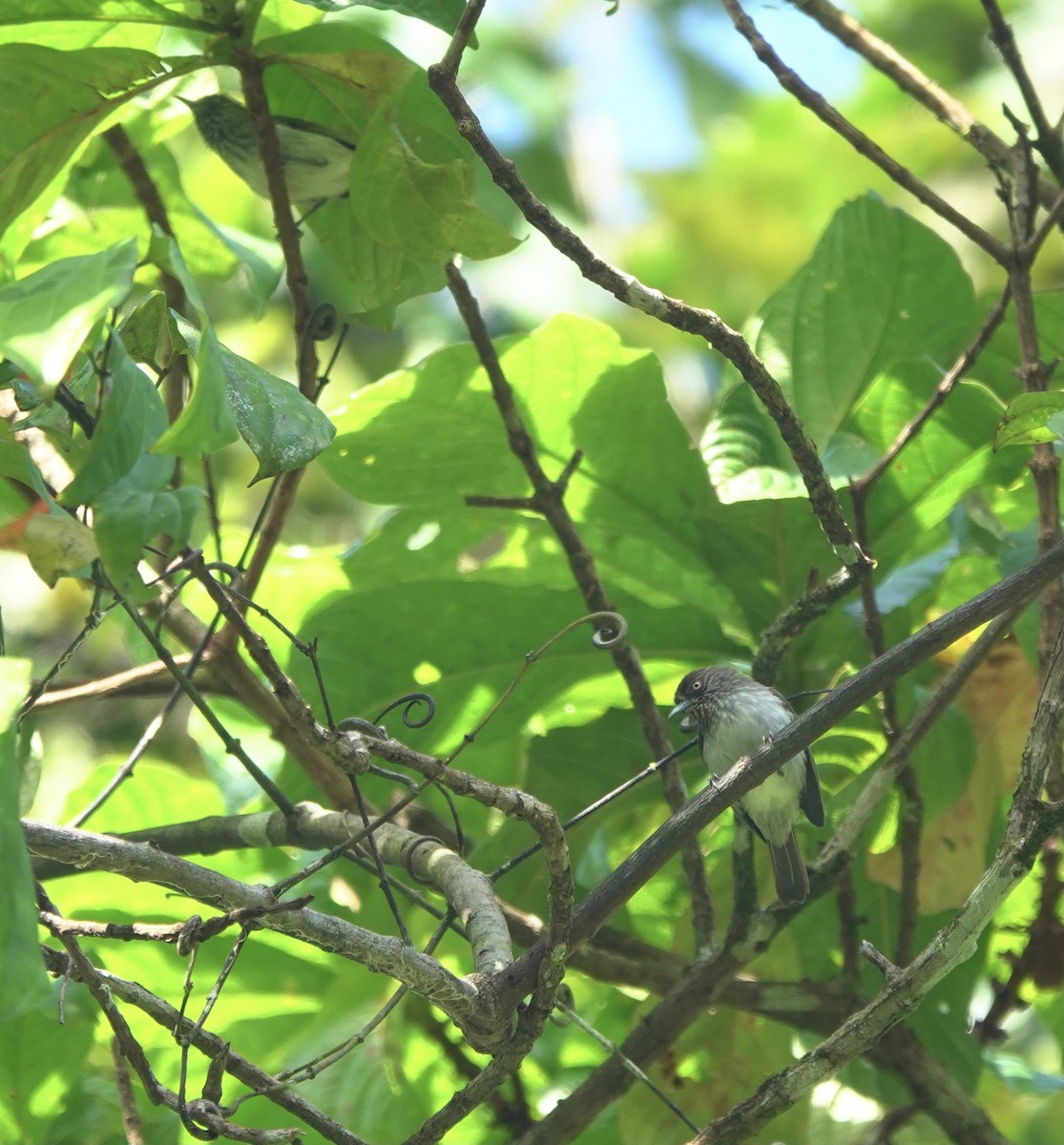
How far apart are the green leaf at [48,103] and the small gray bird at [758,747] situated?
47.8 inches

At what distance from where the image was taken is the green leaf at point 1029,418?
1.49 metres

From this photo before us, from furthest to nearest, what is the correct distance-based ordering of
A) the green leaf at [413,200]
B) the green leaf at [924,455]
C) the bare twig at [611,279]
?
1. the green leaf at [924,455]
2. the green leaf at [413,200]
3. the bare twig at [611,279]

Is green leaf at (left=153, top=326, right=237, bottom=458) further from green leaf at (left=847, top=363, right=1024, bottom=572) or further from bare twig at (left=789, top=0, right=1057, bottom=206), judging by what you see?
bare twig at (left=789, top=0, right=1057, bottom=206)

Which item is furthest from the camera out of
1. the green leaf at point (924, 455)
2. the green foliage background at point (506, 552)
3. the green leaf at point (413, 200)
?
the green leaf at point (924, 455)

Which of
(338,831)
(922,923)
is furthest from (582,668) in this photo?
(922,923)

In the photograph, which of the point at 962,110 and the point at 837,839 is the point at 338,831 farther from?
the point at 962,110

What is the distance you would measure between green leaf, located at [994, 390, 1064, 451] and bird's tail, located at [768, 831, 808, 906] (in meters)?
0.68

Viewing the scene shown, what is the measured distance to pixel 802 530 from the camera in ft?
6.75

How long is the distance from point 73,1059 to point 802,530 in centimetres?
131

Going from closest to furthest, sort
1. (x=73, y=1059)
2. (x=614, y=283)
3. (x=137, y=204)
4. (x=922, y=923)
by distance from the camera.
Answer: (x=614, y=283)
(x=73, y=1059)
(x=922, y=923)
(x=137, y=204)

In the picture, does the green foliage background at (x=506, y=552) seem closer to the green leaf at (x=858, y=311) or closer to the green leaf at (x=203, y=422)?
the green leaf at (x=858, y=311)

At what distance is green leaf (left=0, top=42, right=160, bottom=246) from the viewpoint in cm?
Answer: 182

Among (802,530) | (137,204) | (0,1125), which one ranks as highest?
(802,530)

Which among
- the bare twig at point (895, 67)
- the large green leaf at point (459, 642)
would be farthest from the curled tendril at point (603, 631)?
the bare twig at point (895, 67)
